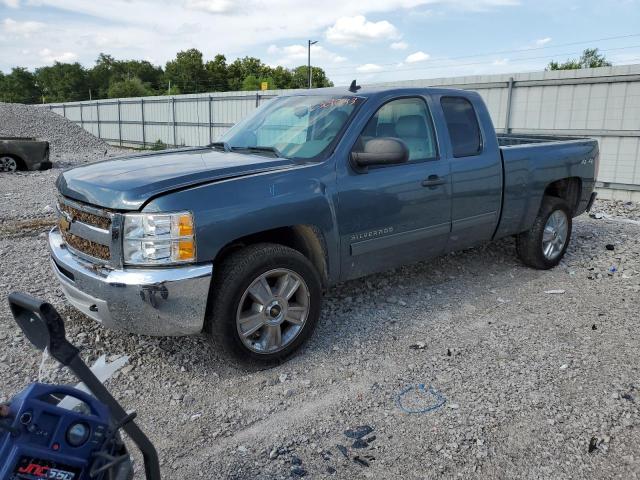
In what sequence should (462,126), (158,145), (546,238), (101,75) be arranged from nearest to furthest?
(462,126) → (546,238) → (158,145) → (101,75)

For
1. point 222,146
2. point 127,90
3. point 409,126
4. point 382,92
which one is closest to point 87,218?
point 222,146

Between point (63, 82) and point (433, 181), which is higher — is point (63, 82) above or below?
above

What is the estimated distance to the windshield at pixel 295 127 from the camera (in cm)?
420

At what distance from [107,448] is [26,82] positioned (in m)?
111

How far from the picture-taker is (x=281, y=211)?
3670mm

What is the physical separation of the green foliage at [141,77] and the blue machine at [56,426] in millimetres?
83053

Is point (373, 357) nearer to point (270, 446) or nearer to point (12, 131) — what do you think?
point (270, 446)

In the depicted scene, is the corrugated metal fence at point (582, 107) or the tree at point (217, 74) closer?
the corrugated metal fence at point (582, 107)

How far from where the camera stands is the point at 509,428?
312 cm

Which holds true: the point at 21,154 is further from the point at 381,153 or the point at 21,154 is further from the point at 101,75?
the point at 101,75

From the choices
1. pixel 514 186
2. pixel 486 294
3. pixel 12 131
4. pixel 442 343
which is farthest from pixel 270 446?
pixel 12 131

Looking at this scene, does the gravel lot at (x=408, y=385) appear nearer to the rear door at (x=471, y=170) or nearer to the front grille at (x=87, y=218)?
the rear door at (x=471, y=170)

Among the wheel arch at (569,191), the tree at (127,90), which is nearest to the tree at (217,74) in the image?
the tree at (127,90)

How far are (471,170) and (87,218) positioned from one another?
3213 mm
